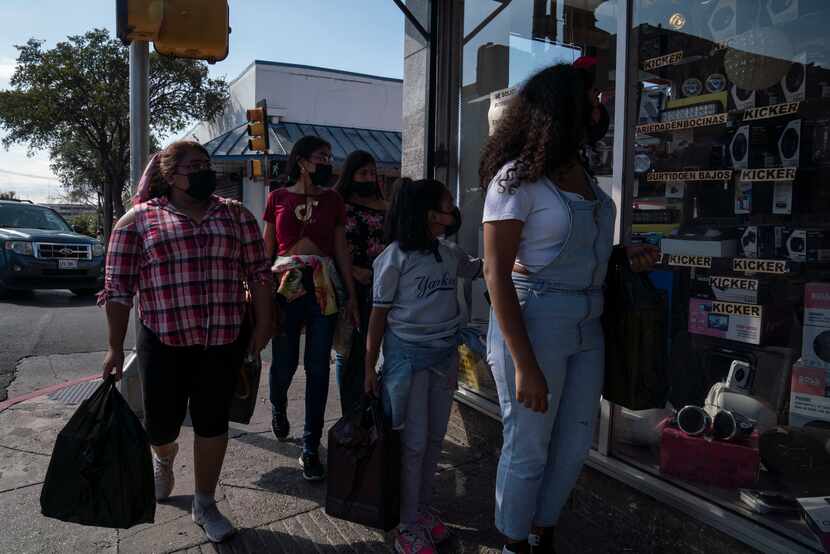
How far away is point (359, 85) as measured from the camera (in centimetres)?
2089

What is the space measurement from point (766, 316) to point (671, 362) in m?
0.55

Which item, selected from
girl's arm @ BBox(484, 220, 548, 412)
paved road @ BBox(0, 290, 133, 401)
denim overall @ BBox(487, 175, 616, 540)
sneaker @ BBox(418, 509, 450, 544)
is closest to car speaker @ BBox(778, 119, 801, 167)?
denim overall @ BBox(487, 175, 616, 540)

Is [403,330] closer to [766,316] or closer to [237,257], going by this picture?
[237,257]

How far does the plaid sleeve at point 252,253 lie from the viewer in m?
→ 3.00

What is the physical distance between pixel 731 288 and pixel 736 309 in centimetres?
11

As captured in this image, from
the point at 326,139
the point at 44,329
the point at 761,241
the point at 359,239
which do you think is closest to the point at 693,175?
the point at 761,241

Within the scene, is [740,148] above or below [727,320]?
above

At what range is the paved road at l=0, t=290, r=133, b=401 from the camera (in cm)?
708

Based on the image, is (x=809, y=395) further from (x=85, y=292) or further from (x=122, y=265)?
(x=85, y=292)

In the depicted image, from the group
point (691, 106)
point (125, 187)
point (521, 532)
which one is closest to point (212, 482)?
point (521, 532)

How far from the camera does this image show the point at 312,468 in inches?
141

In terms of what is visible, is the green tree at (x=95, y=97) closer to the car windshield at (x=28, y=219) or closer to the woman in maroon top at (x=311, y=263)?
the car windshield at (x=28, y=219)

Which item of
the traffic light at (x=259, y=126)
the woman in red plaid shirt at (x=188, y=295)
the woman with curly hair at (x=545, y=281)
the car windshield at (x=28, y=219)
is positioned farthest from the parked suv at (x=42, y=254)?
the woman with curly hair at (x=545, y=281)

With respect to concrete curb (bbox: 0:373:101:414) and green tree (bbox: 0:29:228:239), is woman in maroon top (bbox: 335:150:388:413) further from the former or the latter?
green tree (bbox: 0:29:228:239)
